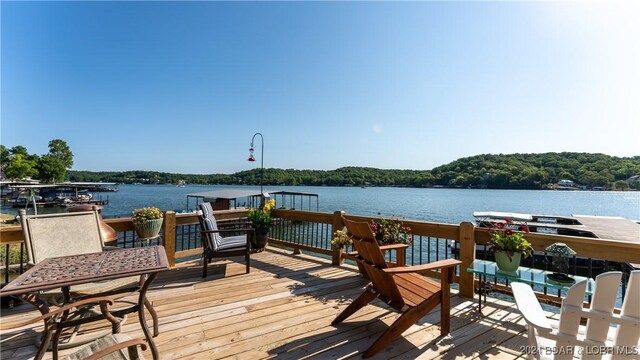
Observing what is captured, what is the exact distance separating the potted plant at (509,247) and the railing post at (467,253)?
0.31 m

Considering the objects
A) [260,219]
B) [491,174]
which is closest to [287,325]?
[260,219]

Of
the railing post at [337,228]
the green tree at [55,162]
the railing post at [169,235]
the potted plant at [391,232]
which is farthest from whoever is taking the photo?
the green tree at [55,162]

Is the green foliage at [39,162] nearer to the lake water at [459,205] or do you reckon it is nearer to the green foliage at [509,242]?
the lake water at [459,205]

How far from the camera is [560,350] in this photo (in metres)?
1.31

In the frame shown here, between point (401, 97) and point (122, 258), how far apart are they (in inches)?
386

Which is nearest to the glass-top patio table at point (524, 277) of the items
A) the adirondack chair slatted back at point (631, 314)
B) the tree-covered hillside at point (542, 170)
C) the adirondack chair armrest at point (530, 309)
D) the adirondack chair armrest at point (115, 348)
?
the adirondack chair armrest at point (530, 309)

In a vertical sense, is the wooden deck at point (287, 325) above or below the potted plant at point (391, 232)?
below

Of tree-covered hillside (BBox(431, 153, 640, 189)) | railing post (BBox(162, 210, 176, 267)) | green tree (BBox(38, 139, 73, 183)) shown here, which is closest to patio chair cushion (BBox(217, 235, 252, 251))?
railing post (BBox(162, 210, 176, 267))

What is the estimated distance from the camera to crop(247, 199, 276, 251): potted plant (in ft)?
15.9

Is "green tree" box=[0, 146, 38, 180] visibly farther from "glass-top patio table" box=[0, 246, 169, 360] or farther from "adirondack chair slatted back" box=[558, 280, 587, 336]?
"adirondack chair slatted back" box=[558, 280, 587, 336]

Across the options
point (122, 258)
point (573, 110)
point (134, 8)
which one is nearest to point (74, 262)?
point (122, 258)

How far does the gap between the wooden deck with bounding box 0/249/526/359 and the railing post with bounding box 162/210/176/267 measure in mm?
484

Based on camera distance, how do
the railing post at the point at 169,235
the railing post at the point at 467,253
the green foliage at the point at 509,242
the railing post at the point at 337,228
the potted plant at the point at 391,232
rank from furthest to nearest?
the railing post at the point at 337,228
the railing post at the point at 169,235
the potted plant at the point at 391,232
the railing post at the point at 467,253
the green foliage at the point at 509,242

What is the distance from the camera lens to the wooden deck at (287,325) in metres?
2.10
